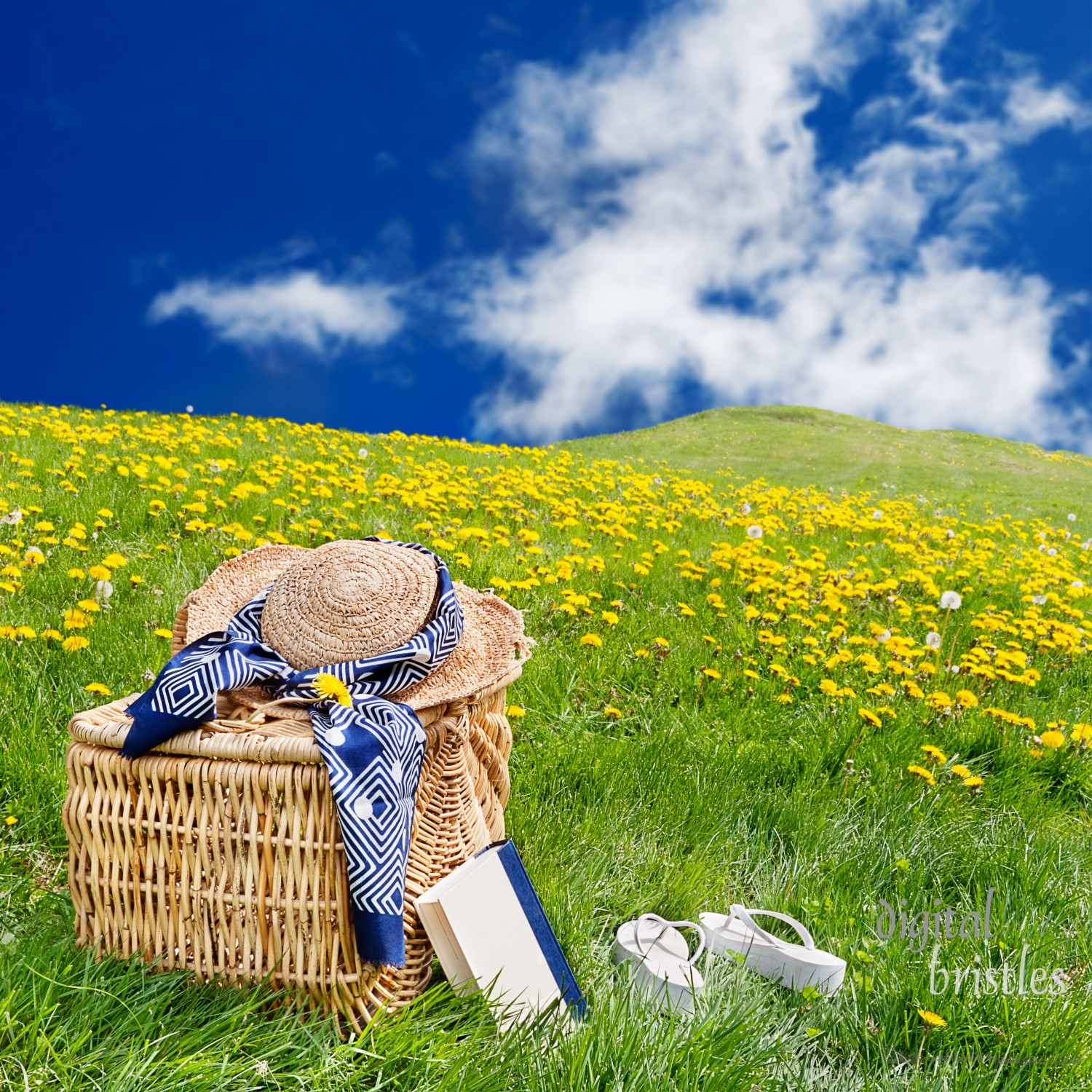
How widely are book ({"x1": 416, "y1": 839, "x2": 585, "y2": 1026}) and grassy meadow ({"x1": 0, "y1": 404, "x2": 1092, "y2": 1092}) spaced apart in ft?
0.22

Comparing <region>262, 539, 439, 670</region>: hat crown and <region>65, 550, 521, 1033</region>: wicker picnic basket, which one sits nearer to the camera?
<region>65, 550, 521, 1033</region>: wicker picnic basket

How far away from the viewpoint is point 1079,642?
18.0ft

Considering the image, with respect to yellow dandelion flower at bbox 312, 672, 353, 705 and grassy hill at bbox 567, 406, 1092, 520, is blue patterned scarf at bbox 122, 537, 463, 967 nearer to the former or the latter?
yellow dandelion flower at bbox 312, 672, 353, 705

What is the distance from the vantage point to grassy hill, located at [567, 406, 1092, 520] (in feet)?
59.4

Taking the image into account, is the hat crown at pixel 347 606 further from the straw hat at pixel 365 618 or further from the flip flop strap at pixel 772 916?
the flip flop strap at pixel 772 916

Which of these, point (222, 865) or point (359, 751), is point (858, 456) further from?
point (222, 865)

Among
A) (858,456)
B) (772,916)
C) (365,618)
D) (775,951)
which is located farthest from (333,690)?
(858,456)

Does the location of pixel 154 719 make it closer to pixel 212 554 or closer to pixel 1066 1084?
pixel 1066 1084

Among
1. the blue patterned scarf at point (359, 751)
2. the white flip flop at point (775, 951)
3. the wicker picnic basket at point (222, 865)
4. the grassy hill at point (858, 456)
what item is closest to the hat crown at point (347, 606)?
the blue patterned scarf at point (359, 751)

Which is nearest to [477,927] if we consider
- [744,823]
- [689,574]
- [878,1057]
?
[878,1057]

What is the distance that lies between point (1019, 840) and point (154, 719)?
3.08m

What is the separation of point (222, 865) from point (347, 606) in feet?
2.56

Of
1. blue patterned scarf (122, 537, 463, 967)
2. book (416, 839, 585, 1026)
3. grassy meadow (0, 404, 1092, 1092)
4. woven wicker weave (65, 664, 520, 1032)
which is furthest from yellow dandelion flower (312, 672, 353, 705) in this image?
grassy meadow (0, 404, 1092, 1092)

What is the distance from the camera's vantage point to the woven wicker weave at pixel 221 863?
1.83 meters
